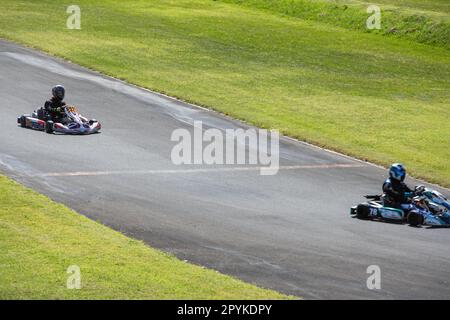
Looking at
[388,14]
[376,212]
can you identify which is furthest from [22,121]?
[388,14]

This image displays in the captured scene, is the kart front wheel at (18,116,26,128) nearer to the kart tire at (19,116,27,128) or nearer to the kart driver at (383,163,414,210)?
the kart tire at (19,116,27,128)

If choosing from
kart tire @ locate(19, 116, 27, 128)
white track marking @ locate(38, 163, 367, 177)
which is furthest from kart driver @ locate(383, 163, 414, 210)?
kart tire @ locate(19, 116, 27, 128)

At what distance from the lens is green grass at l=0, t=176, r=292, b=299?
19766 mm

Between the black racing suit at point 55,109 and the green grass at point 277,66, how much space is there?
7.29 meters

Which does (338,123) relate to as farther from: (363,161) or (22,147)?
(22,147)

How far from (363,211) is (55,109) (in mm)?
13726

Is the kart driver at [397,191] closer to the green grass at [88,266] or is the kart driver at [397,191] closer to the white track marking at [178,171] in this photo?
the white track marking at [178,171]

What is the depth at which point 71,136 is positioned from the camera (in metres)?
36.2

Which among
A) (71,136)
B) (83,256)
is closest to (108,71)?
(71,136)

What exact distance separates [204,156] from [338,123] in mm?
8705

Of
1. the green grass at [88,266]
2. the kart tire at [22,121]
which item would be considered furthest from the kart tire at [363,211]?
the kart tire at [22,121]

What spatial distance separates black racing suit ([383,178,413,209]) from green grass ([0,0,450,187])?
5.74 meters

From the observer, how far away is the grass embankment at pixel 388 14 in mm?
59088
